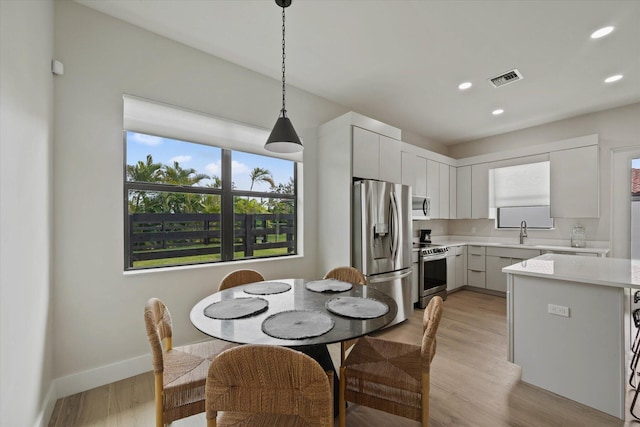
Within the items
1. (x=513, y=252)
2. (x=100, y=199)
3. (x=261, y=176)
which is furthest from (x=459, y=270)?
(x=100, y=199)

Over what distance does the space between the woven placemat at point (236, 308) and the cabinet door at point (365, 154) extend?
199 cm

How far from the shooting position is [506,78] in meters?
3.07

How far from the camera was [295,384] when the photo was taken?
0.93 meters

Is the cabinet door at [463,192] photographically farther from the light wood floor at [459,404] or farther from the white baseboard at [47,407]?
the white baseboard at [47,407]

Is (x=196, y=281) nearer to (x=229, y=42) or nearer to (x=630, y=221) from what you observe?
(x=229, y=42)

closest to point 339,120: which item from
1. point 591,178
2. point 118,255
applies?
point 118,255

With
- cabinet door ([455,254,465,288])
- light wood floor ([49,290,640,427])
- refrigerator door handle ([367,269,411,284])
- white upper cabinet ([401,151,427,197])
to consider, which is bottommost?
light wood floor ([49,290,640,427])

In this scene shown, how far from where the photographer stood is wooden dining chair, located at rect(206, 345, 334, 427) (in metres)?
0.91

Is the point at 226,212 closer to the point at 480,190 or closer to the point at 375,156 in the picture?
the point at 375,156

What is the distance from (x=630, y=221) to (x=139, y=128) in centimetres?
625

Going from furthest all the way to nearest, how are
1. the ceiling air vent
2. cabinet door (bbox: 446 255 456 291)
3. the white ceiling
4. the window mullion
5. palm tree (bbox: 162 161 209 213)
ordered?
cabinet door (bbox: 446 255 456 291) → the ceiling air vent → the window mullion → palm tree (bbox: 162 161 209 213) → the white ceiling

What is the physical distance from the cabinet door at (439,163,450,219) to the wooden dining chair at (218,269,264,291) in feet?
12.8

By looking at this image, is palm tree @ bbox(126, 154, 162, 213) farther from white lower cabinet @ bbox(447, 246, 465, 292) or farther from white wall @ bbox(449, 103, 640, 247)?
white wall @ bbox(449, 103, 640, 247)

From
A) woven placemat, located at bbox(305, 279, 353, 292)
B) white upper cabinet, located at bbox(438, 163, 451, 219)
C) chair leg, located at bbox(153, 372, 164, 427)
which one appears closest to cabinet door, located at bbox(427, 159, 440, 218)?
white upper cabinet, located at bbox(438, 163, 451, 219)
